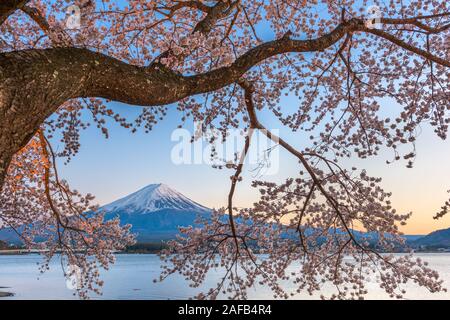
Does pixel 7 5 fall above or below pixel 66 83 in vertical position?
above

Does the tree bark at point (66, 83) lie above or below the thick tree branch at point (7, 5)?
below

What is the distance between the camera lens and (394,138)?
17.9ft

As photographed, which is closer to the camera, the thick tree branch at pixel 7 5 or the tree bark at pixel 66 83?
the tree bark at pixel 66 83

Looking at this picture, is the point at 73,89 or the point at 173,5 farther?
the point at 173,5

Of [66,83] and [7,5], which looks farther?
[7,5]

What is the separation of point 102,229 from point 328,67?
433cm

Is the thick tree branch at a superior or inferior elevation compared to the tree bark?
superior

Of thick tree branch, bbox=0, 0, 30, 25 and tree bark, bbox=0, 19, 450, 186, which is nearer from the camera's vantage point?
tree bark, bbox=0, 19, 450, 186

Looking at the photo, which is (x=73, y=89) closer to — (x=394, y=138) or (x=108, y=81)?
(x=108, y=81)
